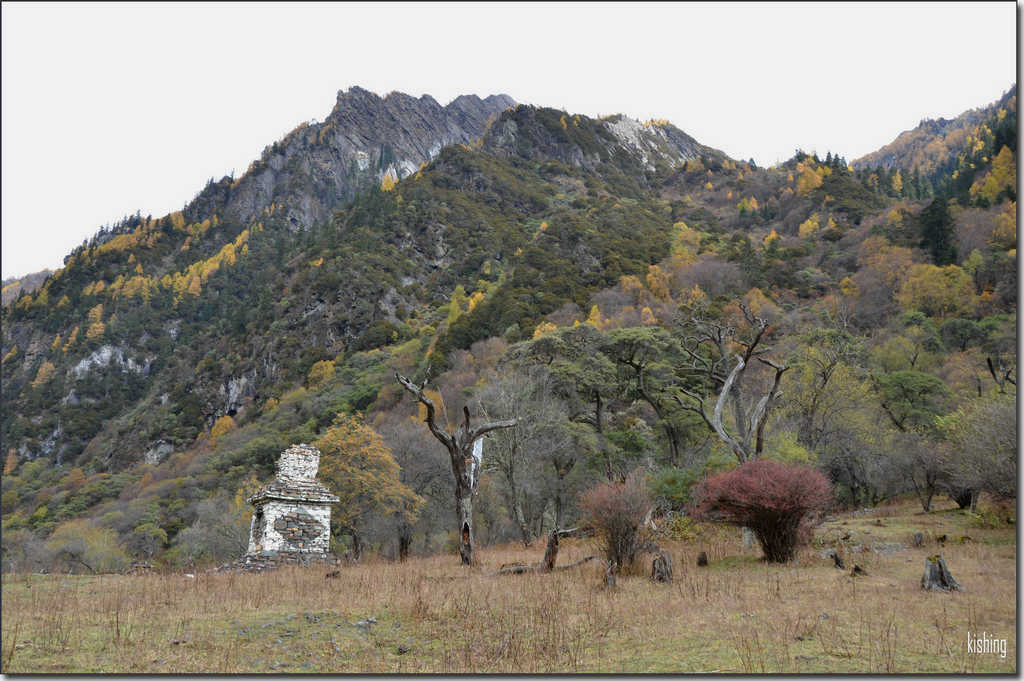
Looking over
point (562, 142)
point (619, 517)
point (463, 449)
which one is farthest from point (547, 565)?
point (562, 142)

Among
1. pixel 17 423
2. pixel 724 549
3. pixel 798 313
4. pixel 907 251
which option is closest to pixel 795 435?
pixel 724 549

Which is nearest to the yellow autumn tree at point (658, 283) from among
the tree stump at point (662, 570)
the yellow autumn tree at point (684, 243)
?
the yellow autumn tree at point (684, 243)

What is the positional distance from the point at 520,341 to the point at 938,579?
34.5 metres

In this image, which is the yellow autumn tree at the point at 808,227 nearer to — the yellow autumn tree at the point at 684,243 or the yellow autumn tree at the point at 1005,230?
the yellow autumn tree at the point at 684,243

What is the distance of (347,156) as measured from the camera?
194500 mm

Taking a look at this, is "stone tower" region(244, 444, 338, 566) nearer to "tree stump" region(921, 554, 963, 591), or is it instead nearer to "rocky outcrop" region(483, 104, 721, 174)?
"tree stump" region(921, 554, 963, 591)

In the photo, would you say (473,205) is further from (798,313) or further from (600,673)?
(600,673)

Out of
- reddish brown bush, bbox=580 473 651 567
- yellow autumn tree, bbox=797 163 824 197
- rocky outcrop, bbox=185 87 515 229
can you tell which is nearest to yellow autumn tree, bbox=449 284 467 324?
reddish brown bush, bbox=580 473 651 567

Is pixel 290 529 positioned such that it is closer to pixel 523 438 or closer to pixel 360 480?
pixel 360 480

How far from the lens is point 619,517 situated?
36.2 feet

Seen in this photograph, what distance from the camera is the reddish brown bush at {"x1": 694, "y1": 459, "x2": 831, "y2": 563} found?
1148cm

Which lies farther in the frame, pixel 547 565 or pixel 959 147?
pixel 959 147

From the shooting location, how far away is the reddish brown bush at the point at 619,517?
11023 mm

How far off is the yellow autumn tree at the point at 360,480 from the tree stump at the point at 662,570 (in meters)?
13.7
